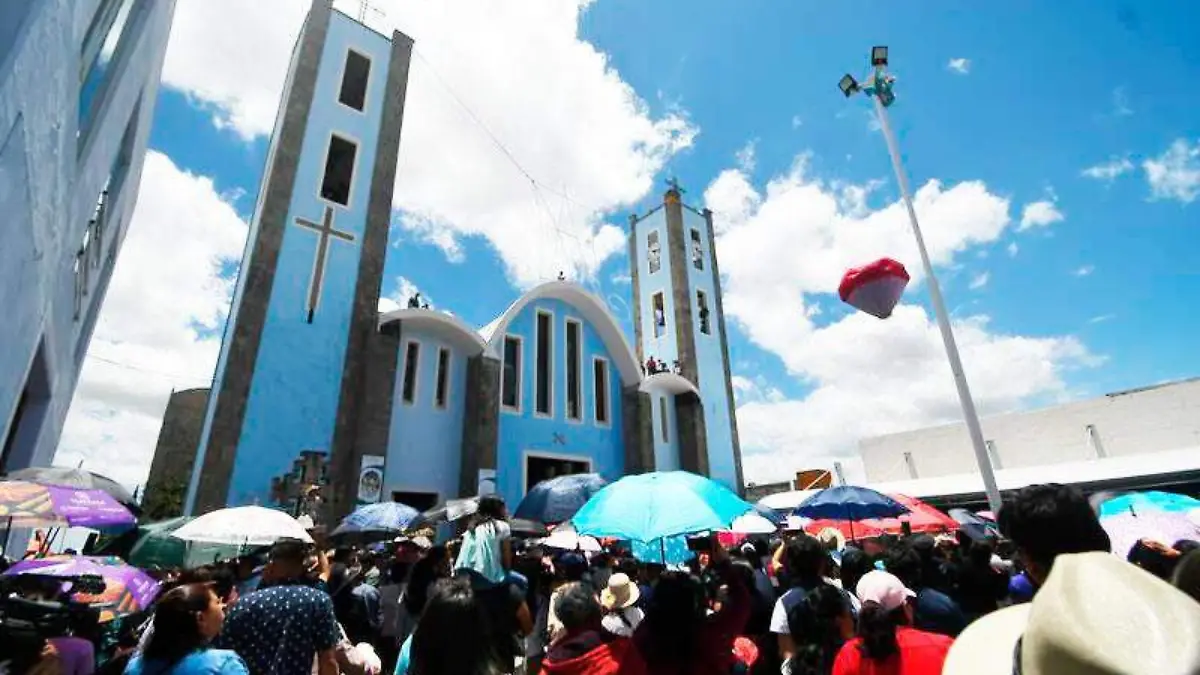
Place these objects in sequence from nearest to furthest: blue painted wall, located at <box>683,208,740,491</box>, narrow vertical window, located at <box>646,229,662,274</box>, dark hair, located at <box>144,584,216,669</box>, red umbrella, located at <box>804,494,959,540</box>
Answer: dark hair, located at <box>144,584,216,669</box> → red umbrella, located at <box>804,494,959,540</box> → blue painted wall, located at <box>683,208,740,491</box> → narrow vertical window, located at <box>646,229,662,274</box>

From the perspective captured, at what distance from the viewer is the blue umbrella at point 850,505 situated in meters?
7.75

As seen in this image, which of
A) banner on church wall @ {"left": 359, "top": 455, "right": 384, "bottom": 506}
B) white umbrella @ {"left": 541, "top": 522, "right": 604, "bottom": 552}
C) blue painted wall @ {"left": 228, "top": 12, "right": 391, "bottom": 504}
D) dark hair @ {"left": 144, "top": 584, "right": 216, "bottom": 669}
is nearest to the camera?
dark hair @ {"left": 144, "top": 584, "right": 216, "bottom": 669}

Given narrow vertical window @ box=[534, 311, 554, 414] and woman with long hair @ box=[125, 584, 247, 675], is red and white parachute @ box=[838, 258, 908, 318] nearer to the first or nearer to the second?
woman with long hair @ box=[125, 584, 247, 675]

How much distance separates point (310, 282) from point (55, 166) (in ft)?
33.8

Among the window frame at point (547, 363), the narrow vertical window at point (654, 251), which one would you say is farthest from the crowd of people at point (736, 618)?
the narrow vertical window at point (654, 251)

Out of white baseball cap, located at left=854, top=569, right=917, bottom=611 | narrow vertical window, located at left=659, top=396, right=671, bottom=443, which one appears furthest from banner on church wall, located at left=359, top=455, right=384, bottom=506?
white baseball cap, located at left=854, top=569, right=917, bottom=611

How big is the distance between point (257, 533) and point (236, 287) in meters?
10.8

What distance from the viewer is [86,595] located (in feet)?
13.9

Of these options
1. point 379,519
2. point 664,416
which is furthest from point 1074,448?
point 379,519

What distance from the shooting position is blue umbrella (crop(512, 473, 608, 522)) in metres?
8.43

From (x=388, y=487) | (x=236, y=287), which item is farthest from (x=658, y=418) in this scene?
(x=236, y=287)

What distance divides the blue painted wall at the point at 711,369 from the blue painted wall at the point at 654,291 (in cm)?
110

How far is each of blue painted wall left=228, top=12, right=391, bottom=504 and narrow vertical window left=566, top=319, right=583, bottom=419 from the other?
7.46m

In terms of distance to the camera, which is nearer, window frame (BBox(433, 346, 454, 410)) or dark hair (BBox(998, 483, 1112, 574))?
dark hair (BBox(998, 483, 1112, 574))
